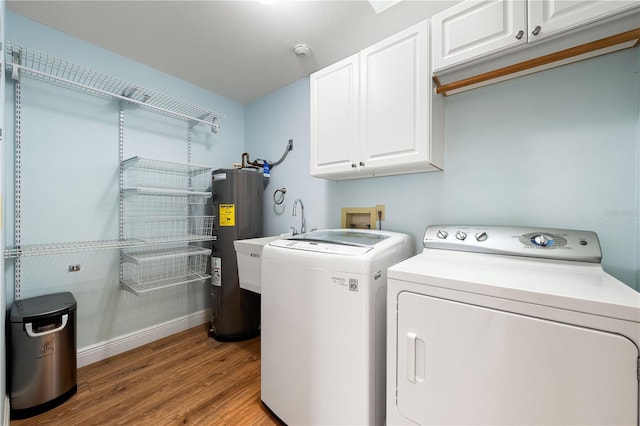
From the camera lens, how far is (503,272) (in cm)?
101

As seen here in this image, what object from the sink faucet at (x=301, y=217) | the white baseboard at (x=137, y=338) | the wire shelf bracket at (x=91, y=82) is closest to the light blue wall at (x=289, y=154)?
the sink faucet at (x=301, y=217)

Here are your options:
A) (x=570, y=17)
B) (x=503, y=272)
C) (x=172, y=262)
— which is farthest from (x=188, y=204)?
(x=570, y=17)

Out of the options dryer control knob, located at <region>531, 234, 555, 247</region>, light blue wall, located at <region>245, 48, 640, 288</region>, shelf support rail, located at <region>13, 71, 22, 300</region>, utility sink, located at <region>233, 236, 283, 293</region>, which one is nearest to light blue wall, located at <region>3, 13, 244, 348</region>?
shelf support rail, located at <region>13, 71, 22, 300</region>

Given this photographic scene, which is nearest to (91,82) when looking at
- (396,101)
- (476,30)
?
(396,101)

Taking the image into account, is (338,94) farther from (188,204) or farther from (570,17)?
(188,204)

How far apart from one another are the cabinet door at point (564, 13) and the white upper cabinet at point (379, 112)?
1.44 feet

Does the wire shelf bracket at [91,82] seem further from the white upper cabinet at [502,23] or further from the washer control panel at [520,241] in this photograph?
the washer control panel at [520,241]

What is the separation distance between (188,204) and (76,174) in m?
0.84

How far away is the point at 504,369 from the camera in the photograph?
807mm

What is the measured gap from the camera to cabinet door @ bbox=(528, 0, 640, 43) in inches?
36.8

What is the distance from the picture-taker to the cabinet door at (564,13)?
934mm

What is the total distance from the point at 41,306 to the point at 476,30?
2.89m

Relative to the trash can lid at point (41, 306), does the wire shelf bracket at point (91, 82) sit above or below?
above

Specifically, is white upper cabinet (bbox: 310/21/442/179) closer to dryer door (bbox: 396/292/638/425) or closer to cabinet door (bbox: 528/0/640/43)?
cabinet door (bbox: 528/0/640/43)
